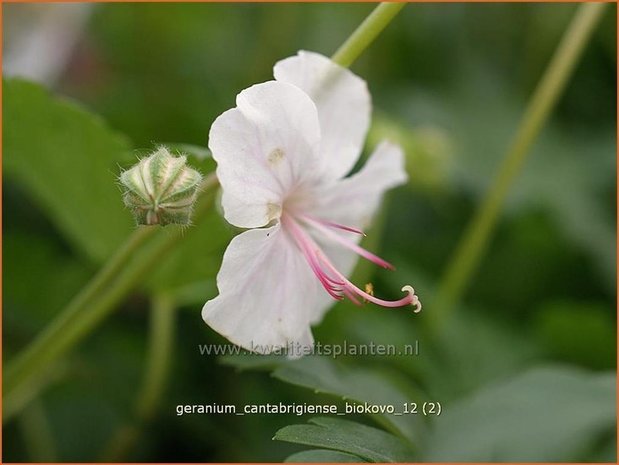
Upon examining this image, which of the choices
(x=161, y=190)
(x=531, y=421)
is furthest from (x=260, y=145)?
(x=531, y=421)

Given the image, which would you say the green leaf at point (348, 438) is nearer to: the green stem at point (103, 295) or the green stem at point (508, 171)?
the green stem at point (103, 295)

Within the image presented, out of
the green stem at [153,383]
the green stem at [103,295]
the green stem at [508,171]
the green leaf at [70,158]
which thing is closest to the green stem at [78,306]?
the green stem at [103,295]

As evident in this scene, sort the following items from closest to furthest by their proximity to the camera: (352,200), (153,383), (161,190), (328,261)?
(161,190), (328,261), (352,200), (153,383)

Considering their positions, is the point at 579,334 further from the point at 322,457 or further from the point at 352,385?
the point at 322,457

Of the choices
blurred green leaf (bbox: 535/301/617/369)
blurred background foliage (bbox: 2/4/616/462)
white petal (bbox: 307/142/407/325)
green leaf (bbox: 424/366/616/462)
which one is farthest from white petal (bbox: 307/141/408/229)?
blurred green leaf (bbox: 535/301/617/369)

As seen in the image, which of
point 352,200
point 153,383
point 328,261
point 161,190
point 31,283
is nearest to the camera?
point 161,190

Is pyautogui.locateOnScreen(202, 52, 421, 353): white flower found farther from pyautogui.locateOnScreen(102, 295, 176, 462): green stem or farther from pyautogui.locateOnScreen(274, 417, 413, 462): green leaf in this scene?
pyautogui.locateOnScreen(102, 295, 176, 462): green stem

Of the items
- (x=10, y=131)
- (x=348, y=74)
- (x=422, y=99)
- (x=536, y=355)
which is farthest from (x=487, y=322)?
(x=10, y=131)
